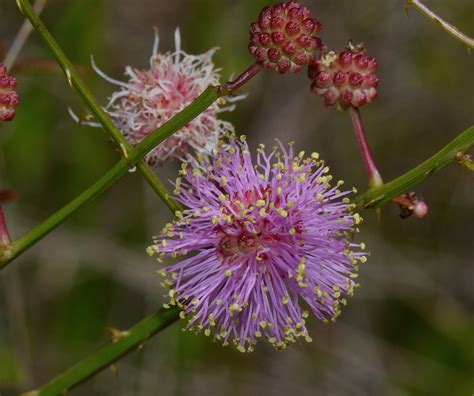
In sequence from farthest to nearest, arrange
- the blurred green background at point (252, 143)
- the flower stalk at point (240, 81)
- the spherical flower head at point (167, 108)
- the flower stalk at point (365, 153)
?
the blurred green background at point (252, 143)
the spherical flower head at point (167, 108)
the flower stalk at point (365, 153)
the flower stalk at point (240, 81)

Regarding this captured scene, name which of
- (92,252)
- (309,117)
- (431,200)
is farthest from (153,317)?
(431,200)

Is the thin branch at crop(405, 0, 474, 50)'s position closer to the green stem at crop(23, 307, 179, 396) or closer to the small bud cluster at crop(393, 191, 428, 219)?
the small bud cluster at crop(393, 191, 428, 219)

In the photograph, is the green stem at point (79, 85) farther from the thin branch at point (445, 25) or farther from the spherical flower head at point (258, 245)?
the thin branch at point (445, 25)

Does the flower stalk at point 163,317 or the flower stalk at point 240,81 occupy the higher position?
the flower stalk at point 240,81

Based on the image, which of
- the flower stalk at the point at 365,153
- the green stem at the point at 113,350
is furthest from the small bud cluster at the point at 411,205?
the green stem at the point at 113,350

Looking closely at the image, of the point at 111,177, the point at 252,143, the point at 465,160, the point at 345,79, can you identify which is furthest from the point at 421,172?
the point at 252,143

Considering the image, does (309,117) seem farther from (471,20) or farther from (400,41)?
(471,20)

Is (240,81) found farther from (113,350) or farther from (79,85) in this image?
(113,350)
